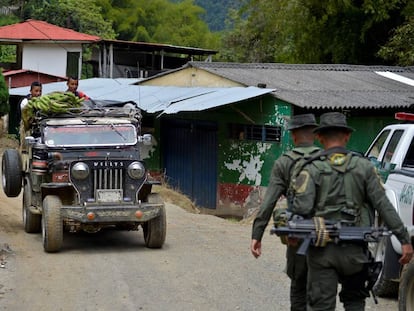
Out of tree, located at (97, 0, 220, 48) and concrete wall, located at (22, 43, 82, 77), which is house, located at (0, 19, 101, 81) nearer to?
concrete wall, located at (22, 43, 82, 77)

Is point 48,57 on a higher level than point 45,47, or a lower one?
lower

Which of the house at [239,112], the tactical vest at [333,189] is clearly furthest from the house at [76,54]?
the tactical vest at [333,189]

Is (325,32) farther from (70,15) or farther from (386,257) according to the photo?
(70,15)

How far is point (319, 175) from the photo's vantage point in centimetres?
587

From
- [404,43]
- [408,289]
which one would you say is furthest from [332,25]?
[408,289]

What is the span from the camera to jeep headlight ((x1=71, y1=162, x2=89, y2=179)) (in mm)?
11320

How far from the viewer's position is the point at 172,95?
2161 cm

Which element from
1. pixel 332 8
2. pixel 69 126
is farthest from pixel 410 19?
pixel 69 126

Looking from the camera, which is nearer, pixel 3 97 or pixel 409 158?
pixel 409 158

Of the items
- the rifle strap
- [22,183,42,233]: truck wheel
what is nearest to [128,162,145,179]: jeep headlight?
[22,183,42,233]: truck wheel

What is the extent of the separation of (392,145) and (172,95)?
1243cm

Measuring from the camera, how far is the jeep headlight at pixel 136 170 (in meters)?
11.5

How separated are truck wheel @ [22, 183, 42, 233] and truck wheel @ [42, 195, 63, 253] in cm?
133

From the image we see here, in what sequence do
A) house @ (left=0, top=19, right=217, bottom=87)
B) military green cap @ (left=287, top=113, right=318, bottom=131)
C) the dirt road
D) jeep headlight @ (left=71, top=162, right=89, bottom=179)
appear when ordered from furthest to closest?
1. house @ (left=0, top=19, right=217, bottom=87)
2. jeep headlight @ (left=71, top=162, right=89, bottom=179)
3. the dirt road
4. military green cap @ (left=287, top=113, right=318, bottom=131)
